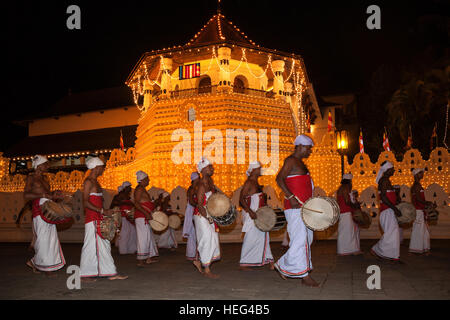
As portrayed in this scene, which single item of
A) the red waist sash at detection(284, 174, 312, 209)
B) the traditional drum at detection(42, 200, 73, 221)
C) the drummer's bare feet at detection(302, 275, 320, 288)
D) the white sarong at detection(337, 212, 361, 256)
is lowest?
the white sarong at detection(337, 212, 361, 256)

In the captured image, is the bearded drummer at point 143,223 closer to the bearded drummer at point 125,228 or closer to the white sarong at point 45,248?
the bearded drummer at point 125,228

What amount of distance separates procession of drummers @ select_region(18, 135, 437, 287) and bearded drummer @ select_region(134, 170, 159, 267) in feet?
0.06

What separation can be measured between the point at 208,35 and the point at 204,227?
54.9 feet

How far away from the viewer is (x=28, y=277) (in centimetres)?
695

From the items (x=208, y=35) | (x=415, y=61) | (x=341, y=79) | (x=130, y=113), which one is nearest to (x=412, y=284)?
(x=208, y=35)

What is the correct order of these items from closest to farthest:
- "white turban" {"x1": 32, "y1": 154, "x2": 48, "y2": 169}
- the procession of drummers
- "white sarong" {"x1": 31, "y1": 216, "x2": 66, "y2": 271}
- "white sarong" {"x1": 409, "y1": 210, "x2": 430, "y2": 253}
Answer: the procession of drummers, "white sarong" {"x1": 31, "y1": 216, "x2": 66, "y2": 271}, "white turban" {"x1": 32, "y1": 154, "x2": 48, "y2": 169}, "white sarong" {"x1": 409, "y1": 210, "x2": 430, "y2": 253}

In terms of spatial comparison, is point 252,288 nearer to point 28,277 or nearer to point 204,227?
point 204,227

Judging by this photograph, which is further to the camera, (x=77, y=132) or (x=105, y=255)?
(x=77, y=132)

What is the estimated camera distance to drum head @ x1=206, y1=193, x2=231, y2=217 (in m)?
6.86

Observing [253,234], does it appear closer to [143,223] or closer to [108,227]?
[143,223]

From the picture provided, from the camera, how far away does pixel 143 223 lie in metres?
8.71

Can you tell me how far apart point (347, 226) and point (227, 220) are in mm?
3834

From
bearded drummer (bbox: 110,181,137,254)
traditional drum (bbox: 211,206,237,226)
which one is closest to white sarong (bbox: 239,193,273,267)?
traditional drum (bbox: 211,206,237,226)

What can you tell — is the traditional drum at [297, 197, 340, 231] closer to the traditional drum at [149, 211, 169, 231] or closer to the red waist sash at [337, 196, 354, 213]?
the traditional drum at [149, 211, 169, 231]
